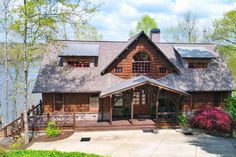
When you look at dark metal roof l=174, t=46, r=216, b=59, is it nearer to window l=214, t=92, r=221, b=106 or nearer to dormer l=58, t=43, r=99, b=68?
window l=214, t=92, r=221, b=106

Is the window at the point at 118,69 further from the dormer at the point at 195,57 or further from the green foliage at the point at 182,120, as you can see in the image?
the green foliage at the point at 182,120

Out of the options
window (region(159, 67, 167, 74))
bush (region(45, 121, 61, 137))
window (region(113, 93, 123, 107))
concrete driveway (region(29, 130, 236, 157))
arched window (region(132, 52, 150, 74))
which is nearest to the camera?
concrete driveway (region(29, 130, 236, 157))

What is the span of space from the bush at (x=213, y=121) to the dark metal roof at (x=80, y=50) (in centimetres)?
976

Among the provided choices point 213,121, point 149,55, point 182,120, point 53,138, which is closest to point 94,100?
point 53,138

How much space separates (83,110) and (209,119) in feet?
31.5

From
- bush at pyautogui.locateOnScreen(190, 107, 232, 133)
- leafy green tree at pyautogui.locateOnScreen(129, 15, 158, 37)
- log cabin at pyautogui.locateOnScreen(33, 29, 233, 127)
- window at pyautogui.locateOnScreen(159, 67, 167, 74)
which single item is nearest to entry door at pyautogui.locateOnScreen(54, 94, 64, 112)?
log cabin at pyautogui.locateOnScreen(33, 29, 233, 127)

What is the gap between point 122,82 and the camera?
22.2 metres

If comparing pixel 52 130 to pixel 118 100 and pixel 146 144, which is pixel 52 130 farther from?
pixel 146 144

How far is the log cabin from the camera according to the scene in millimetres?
21378

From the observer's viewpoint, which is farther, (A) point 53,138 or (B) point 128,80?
(B) point 128,80

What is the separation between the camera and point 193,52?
24719 millimetres

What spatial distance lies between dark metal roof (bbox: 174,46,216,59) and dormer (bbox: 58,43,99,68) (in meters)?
→ 7.75

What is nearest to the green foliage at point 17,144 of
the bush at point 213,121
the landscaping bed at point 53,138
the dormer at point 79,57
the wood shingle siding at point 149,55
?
the landscaping bed at point 53,138

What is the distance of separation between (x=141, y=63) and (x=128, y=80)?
207cm
